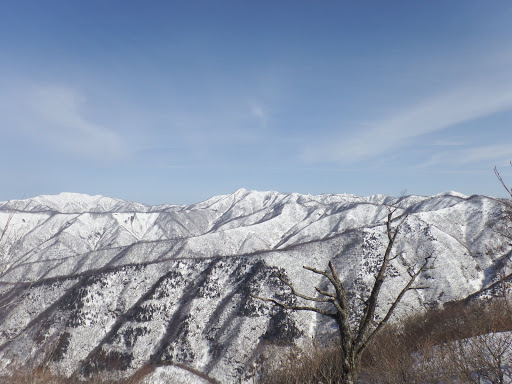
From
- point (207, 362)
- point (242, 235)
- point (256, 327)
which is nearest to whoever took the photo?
point (207, 362)

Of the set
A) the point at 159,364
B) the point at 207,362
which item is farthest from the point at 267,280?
the point at 159,364

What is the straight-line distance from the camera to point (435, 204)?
7643 inches

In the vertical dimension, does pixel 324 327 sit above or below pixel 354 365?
below

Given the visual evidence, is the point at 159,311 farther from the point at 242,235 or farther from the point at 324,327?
the point at 242,235

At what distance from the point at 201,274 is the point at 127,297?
20.6 meters

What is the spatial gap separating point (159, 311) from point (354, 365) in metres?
78.8

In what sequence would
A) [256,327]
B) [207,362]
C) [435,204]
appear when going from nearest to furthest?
[207,362] → [256,327] → [435,204]

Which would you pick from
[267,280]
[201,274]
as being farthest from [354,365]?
[201,274]

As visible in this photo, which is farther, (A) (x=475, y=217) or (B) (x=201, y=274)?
(A) (x=475, y=217)

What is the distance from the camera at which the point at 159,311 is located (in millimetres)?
Result: 78875

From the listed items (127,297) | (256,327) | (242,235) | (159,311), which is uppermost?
(242,235)

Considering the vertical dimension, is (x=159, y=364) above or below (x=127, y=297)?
below

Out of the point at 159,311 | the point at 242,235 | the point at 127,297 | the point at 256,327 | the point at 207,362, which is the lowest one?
the point at 207,362

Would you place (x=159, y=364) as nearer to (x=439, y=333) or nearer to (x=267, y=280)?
(x=267, y=280)
